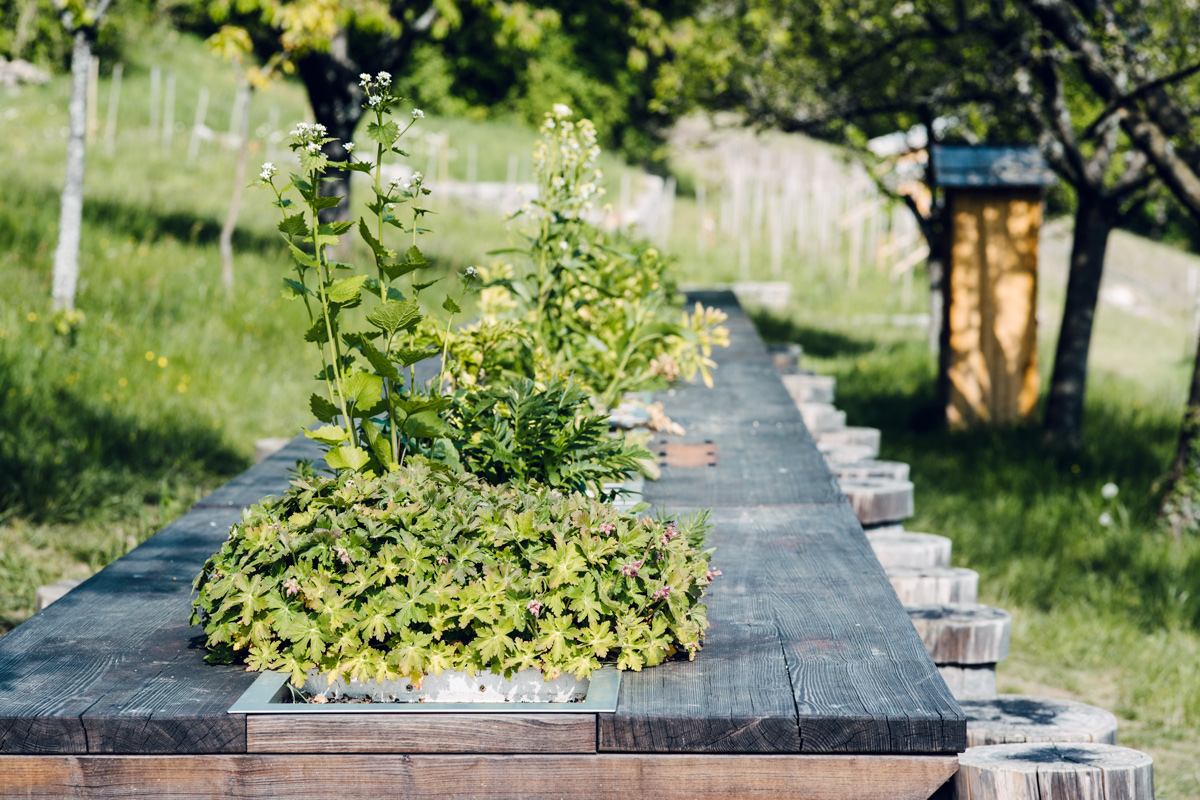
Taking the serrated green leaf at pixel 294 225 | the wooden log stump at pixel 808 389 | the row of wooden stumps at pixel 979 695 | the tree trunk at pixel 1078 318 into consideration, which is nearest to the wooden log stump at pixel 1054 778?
the row of wooden stumps at pixel 979 695

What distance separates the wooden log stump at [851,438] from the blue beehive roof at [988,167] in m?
3.54

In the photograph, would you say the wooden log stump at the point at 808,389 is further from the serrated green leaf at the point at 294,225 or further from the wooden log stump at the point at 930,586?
the serrated green leaf at the point at 294,225

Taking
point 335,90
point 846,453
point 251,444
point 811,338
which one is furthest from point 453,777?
point 811,338

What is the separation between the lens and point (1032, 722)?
239 cm

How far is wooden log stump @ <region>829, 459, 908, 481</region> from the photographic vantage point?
4.07 metres

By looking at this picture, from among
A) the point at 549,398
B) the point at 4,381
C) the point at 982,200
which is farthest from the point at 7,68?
the point at 549,398

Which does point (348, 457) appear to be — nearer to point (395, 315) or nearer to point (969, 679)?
point (395, 315)

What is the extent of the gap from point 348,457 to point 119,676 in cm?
57

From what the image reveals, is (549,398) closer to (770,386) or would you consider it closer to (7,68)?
(770,386)

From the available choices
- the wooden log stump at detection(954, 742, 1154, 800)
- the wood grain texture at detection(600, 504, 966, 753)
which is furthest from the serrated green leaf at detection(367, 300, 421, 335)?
the wooden log stump at detection(954, 742, 1154, 800)

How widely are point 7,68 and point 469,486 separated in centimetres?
2196

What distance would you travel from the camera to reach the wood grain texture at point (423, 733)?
1.58 meters

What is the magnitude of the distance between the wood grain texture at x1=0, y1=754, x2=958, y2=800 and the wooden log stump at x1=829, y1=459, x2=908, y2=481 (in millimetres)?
2490

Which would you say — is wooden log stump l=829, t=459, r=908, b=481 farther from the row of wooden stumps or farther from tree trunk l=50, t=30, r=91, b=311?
tree trunk l=50, t=30, r=91, b=311
